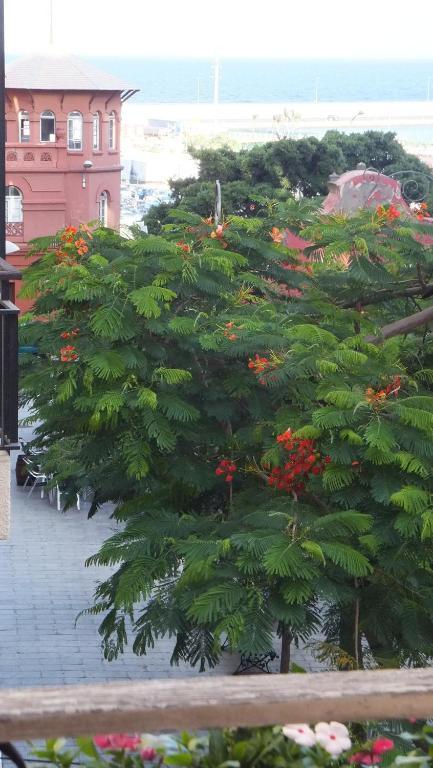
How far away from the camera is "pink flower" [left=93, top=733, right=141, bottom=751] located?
6.94 ft

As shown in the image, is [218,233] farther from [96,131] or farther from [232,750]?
[96,131]

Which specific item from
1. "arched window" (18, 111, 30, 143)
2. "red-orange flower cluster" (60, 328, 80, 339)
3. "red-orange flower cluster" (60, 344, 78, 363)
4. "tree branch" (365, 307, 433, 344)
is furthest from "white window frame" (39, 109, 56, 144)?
"red-orange flower cluster" (60, 344, 78, 363)

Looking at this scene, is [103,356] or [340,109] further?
[340,109]

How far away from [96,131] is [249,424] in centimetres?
3620

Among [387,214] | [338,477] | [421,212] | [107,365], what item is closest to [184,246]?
[107,365]

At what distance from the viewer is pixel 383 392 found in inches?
335

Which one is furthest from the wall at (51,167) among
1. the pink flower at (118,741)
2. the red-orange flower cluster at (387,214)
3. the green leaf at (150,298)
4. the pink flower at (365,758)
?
the pink flower at (118,741)

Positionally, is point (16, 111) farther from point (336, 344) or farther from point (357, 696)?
point (357, 696)

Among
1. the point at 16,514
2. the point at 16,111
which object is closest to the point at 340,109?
the point at 16,111

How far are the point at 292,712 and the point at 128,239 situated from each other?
30.1 feet

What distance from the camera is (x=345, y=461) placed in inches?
322

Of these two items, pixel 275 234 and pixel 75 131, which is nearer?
pixel 275 234

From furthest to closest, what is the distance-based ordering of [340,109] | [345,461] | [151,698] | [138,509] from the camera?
[340,109]
[138,509]
[345,461]
[151,698]

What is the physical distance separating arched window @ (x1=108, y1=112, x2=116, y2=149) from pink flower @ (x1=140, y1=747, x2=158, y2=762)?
44583 mm
